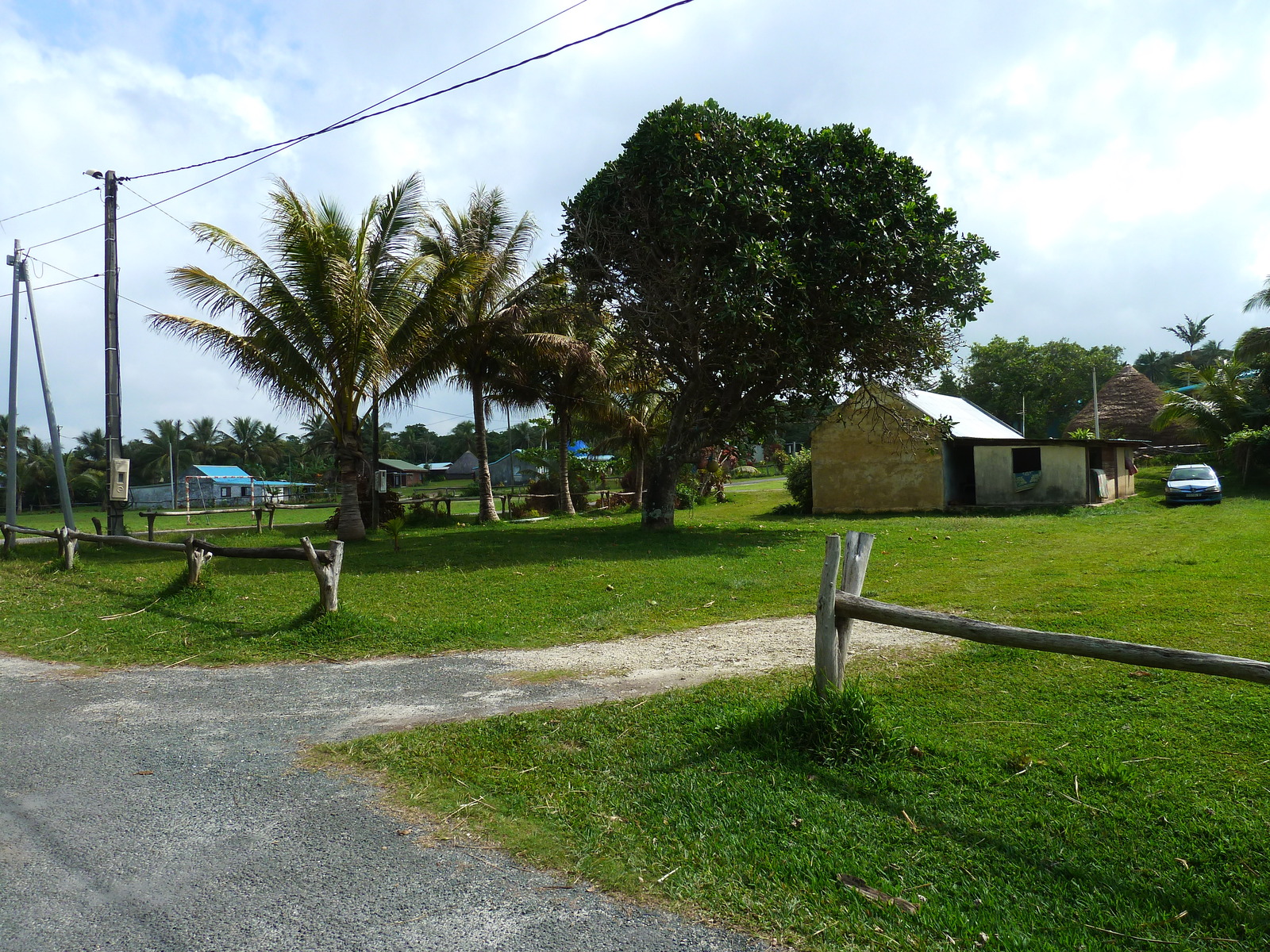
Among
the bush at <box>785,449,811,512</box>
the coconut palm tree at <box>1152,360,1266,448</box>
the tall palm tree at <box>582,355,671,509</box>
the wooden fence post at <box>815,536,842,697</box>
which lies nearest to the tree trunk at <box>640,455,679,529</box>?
the tall palm tree at <box>582,355,671,509</box>

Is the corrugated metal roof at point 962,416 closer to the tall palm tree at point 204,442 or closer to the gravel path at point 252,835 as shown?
the gravel path at point 252,835

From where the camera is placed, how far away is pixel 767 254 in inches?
599

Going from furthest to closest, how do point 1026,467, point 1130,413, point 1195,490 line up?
point 1130,413 → point 1026,467 → point 1195,490

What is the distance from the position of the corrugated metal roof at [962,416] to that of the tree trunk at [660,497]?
361 inches

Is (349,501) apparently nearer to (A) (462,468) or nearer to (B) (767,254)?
(B) (767,254)

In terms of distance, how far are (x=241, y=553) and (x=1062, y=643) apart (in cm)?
888

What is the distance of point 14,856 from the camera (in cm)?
374

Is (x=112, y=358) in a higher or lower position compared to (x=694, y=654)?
higher

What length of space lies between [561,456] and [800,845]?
79.2 feet

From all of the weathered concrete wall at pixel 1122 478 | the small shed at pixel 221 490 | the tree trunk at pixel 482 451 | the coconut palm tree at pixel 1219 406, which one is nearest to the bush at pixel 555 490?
the tree trunk at pixel 482 451

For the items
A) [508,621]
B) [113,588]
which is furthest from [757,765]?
[113,588]

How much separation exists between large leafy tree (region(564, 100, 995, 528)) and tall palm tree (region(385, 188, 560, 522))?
386 cm

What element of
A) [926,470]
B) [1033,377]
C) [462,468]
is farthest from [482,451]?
[462,468]

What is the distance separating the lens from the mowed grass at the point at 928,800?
3.21 metres
